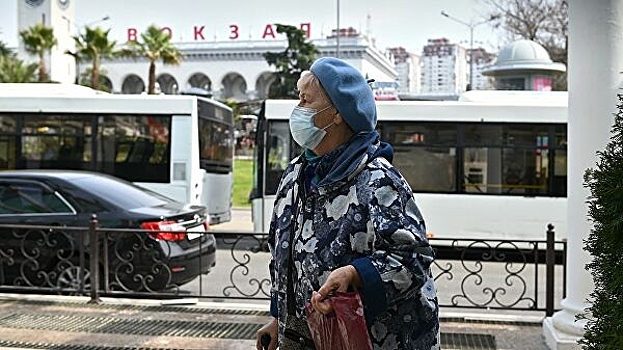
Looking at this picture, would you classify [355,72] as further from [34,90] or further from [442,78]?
[442,78]

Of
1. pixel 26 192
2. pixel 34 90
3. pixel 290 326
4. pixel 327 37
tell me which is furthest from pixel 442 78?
pixel 290 326

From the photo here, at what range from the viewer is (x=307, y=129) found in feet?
9.02

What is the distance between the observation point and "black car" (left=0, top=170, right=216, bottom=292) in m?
8.04

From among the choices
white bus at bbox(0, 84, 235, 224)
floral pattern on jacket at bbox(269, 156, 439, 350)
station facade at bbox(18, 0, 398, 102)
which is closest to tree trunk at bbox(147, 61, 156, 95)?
white bus at bbox(0, 84, 235, 224)

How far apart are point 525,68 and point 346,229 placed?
17.7 m

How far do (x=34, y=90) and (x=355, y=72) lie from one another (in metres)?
13.5

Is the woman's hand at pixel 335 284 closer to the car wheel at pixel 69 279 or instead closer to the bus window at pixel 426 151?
the car wheel at pixel 69 279

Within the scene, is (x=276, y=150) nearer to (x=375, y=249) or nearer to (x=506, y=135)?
(x=506, y=135)

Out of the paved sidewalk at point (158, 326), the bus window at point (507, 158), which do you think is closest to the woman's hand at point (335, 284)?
the paved sidewalk at point (158, 326)

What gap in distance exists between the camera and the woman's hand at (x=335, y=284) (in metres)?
2.46

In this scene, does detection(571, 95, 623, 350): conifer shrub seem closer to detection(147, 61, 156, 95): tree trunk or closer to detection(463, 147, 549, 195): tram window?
detection(463, 147, 549, 195): tram window

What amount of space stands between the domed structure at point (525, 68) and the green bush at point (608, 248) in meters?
16.6

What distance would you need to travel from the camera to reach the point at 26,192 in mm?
8742

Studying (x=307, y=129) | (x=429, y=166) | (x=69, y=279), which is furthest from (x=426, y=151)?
(x=307, y=129)
